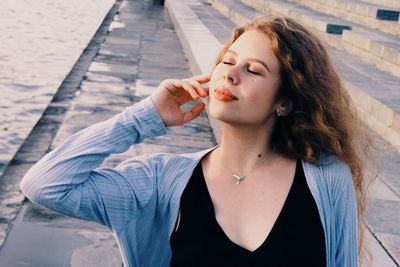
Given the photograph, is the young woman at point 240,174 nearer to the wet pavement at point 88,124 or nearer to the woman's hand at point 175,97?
the woman's hand at point 175,97

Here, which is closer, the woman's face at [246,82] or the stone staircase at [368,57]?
the woman's face at [246,82]

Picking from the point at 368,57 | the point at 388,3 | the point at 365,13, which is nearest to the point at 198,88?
the point at 368,57

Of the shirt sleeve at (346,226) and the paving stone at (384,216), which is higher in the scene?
the shirt sleeve at (346,226)

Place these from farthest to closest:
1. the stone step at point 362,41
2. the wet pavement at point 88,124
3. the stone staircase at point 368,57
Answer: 1. the stone step at point 362,41
2. the wet pavement at point 88,124
3. the stone staircase at point 368,57

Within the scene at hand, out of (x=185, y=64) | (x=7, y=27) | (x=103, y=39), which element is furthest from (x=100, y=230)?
(x=7, y=27)

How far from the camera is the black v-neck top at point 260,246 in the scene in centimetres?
186

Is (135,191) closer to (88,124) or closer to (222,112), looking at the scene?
(222,112)

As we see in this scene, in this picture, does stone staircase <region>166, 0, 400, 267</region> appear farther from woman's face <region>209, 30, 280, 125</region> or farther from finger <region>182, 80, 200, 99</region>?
finger <region>182, 80, 200, 99</region>

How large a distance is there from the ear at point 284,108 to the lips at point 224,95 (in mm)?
223

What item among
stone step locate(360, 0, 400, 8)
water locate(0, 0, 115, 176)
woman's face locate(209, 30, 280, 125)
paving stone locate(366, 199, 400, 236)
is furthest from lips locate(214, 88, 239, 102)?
stone step locate(360, 0, 400, 8)

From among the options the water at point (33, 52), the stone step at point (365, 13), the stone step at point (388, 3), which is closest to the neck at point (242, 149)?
the water at point (33, 52)

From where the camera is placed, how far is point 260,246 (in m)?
1.87

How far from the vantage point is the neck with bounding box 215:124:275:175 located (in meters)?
2.09

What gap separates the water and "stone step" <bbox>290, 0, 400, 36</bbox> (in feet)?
13.4
